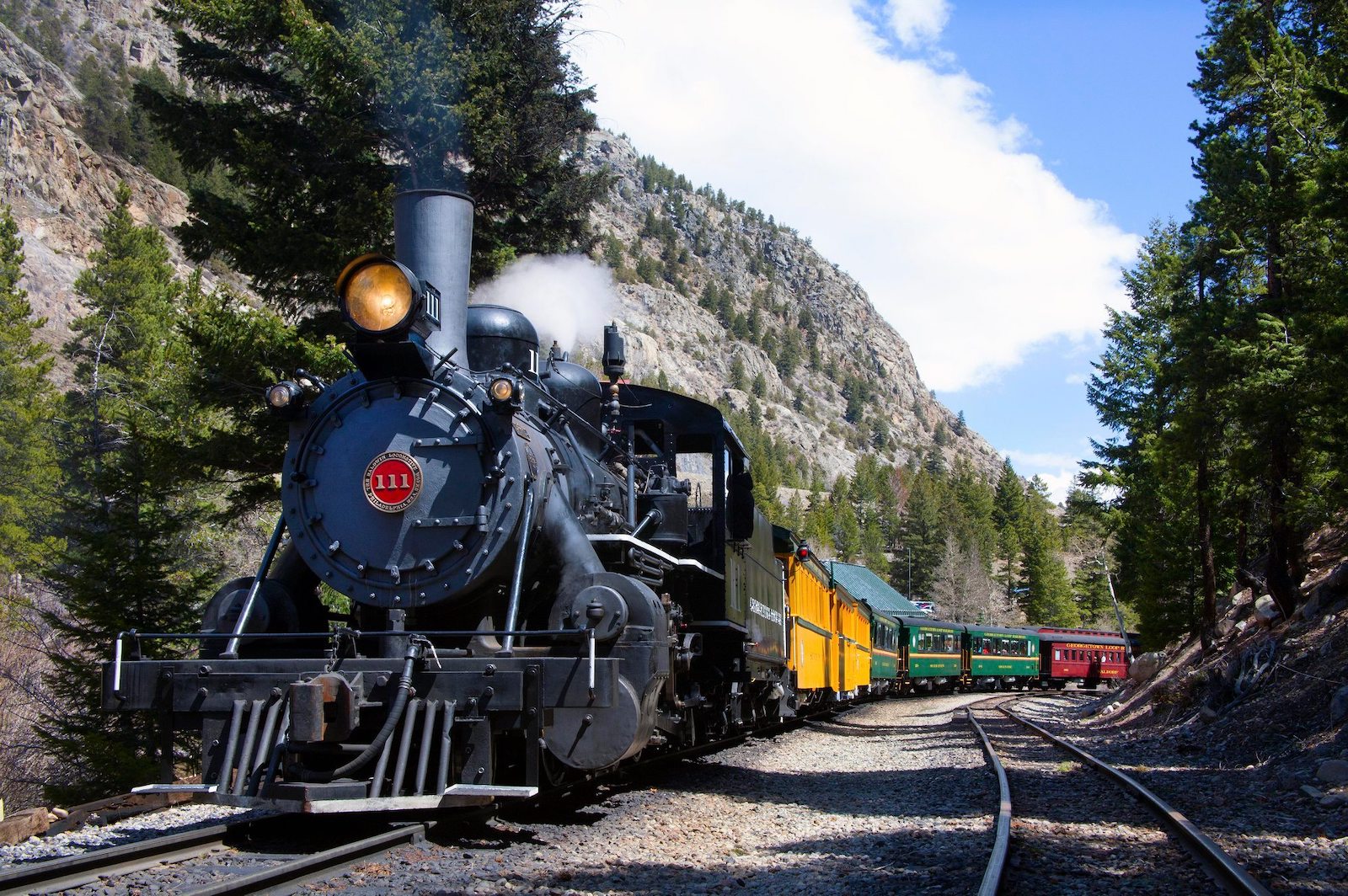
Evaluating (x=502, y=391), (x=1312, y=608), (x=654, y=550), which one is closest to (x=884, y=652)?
(x=1312, y=608)

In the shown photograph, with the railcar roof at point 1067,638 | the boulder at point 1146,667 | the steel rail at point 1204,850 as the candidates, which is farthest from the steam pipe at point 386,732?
the railcar roof at point 1067,638

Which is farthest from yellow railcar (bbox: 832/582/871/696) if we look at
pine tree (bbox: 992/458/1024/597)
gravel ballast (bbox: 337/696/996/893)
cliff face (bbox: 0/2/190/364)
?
pine tree (bbox: 992/458/1024/597)

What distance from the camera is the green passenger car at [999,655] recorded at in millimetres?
43281

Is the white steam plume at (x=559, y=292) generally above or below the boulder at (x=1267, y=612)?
above

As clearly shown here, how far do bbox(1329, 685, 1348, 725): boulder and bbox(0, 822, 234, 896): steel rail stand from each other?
35.2ft

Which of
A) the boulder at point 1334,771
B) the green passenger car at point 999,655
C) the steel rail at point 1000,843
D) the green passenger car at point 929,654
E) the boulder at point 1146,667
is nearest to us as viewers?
the steel rail at point 1000,843

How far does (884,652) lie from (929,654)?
276 inches

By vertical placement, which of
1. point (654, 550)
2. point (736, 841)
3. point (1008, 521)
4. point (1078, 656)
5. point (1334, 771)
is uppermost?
point (1008, 521)

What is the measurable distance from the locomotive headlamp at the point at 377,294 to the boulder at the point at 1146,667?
82.4 feet

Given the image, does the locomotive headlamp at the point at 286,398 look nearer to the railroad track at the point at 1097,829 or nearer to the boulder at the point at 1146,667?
the railroad track at the point at 1097,829

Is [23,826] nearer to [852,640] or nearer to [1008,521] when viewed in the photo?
[852,640]

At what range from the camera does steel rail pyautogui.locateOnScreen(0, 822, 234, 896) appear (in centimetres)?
493

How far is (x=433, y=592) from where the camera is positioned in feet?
23.5

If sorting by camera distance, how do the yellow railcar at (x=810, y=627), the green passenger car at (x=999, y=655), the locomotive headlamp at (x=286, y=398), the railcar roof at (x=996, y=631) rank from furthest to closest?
the railcar roof at (x=996, y=631) < the green passenger car at (x=999, y=655) < the yellow railcar at (x=810, y=627) < the locomotive headlamp at (x=286, y=398)
